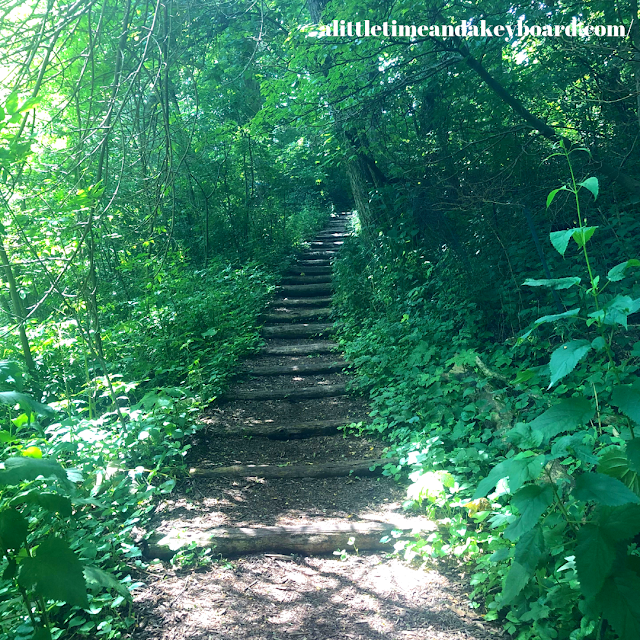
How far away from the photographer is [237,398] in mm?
5117

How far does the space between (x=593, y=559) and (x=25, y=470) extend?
1.84 meters

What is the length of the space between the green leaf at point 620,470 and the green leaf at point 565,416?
0.79ft

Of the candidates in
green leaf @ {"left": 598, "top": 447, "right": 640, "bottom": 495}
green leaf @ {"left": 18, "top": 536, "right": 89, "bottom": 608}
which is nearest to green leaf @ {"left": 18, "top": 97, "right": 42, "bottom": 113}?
green leaf @ {"left": 18, "top": 536, "right": 89, "bottom": 608}

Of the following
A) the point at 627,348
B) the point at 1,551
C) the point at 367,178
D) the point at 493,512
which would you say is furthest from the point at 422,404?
the point at 367,178

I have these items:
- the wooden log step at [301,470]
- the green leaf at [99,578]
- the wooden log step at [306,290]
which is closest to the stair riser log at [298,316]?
the wooden log step at [306,290]

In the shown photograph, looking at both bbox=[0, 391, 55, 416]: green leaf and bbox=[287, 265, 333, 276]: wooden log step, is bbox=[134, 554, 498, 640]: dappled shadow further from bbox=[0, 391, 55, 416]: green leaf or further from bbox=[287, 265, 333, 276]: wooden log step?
bbox=[287, 265, 333, 276]: wooden log step

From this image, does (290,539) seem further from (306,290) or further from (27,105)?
(306,290)

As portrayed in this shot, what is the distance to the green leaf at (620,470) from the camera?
62.6 inches

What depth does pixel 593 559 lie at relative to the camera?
1483 millimetres

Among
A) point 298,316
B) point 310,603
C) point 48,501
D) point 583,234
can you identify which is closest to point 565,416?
point 583,234

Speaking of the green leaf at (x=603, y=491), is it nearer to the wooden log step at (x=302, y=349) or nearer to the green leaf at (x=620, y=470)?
the green leaf at (x=620, y=470)

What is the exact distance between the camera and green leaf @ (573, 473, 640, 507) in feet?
4.66

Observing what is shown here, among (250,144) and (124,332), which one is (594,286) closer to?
(124,332)

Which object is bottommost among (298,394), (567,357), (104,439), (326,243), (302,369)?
(298,394)
